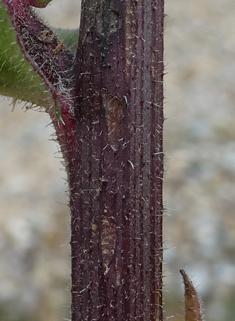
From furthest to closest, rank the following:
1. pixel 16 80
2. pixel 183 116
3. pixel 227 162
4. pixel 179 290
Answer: pixel 183 116
pixel 227 162
pixel 179 290
pixel 16 80

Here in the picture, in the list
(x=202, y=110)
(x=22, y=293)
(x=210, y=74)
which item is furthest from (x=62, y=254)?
(x=210, y=74)

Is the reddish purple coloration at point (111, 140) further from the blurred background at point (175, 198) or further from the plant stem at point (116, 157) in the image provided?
the blurred background at point (175, 198)

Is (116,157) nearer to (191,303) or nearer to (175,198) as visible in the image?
(191,303)

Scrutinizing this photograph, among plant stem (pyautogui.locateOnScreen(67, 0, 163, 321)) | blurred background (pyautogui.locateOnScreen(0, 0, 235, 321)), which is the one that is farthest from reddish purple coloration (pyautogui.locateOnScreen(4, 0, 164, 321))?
blurred background (pyautogui.locateOnScreen(0, 0, 235, 321))

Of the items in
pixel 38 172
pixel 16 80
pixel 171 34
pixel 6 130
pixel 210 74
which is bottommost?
pixel 16 80

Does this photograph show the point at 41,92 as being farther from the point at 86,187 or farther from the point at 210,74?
the point at 210,74

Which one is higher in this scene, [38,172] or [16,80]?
[38,172]

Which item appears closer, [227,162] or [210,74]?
[227,162]

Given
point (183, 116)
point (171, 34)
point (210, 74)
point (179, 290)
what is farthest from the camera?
point (171, 34)
